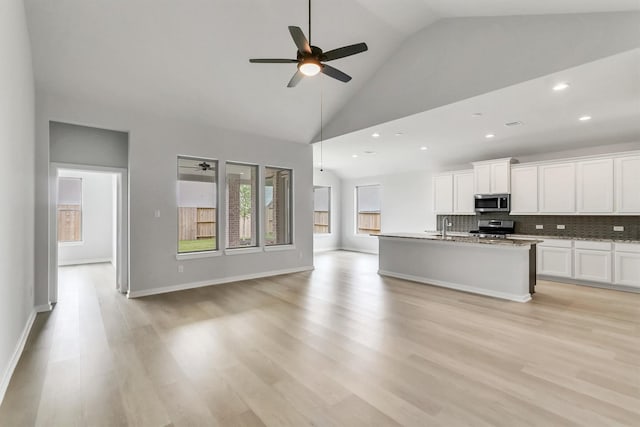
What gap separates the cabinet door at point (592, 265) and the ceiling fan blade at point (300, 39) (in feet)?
19.5

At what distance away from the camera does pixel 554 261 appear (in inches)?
227

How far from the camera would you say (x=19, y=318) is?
9.96 ft

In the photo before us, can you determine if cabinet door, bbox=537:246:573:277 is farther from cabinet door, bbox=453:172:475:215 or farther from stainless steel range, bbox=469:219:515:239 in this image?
cabinet door, bbox=453:172:475:215

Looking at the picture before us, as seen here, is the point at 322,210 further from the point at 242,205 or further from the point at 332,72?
the point at 332,72

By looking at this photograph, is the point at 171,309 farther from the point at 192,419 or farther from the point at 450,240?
the point at 450,240

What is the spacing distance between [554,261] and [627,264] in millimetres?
980

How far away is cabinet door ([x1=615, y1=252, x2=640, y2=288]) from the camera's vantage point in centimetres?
493

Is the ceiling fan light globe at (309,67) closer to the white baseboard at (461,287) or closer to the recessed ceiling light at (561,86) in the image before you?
the recessed ceiling light at (561,86)

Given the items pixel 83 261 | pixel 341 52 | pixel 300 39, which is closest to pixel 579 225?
pixel 341 52

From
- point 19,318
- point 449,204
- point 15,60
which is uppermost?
point 15,60

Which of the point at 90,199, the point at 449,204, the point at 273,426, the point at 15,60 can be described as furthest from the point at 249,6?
the point at 90,199

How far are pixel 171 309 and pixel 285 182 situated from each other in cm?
362

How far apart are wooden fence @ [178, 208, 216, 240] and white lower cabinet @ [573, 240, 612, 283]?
6.77 m

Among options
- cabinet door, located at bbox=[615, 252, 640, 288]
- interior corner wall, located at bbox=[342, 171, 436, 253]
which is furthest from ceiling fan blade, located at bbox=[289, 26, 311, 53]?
interior corner wall, located at bbox=[342, 171, 436, 253]
